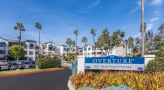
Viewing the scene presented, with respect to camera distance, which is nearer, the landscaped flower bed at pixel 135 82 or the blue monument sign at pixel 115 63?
the landscaped flower bed at pixel 135 82

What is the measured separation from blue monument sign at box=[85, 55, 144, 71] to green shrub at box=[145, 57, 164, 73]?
1.09m

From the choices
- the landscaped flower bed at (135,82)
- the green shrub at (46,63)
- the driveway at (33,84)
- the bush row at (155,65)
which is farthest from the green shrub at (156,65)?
the green shrub at (46,63)

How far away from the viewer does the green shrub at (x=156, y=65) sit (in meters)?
13.6

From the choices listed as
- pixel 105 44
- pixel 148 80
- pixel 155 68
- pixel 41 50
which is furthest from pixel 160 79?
pixel 41 50

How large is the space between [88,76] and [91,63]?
11.0 feet

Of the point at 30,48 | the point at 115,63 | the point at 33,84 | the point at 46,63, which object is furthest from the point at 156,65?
the point at 30,48

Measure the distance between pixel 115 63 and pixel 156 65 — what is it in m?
3.51

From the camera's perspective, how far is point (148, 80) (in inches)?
386

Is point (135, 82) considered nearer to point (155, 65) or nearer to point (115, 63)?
point (155, 65)

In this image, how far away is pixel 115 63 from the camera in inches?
647

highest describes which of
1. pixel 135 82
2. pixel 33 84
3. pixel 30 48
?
pixel 30 48

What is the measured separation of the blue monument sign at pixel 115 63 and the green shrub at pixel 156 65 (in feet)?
3.56

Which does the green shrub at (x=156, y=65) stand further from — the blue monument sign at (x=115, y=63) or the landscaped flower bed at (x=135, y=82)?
the landscaped flower bed at (x=135, y=82)

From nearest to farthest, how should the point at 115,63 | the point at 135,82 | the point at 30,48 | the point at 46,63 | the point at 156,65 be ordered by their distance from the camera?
the point at 135,82 → the point at 156,65 → the point at 115,63 → the point at 46,63 → the point at 30,48
